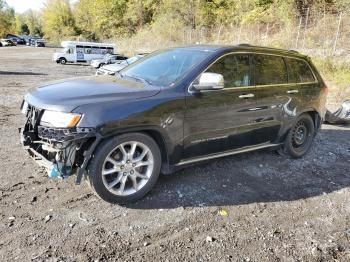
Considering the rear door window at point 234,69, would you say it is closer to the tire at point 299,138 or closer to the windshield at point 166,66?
the windshield at point 166,66

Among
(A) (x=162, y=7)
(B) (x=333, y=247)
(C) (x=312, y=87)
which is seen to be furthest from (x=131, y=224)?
(A) (x=162, y=7)

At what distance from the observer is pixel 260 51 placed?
17.7 feet

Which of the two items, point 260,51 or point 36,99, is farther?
point 260,51

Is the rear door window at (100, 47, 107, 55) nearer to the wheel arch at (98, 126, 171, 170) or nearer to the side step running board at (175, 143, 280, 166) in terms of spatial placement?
the side step running board at (175, 143, 280, 166)

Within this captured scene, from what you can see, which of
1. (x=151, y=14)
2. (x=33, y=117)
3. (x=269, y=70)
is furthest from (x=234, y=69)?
(x=151, y=14)

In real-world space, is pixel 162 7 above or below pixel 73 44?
above

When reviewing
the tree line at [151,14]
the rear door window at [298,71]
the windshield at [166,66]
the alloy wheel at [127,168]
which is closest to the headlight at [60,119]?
the alloy wheel at [127,168]

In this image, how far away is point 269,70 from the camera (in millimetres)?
5516

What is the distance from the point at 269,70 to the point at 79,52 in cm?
2662

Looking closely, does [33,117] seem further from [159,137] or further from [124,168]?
[159,137]

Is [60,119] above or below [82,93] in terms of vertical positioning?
below

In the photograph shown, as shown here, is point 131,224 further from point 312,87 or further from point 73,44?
point 73,44

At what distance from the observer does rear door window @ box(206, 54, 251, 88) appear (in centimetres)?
484

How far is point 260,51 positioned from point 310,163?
2.10 m
